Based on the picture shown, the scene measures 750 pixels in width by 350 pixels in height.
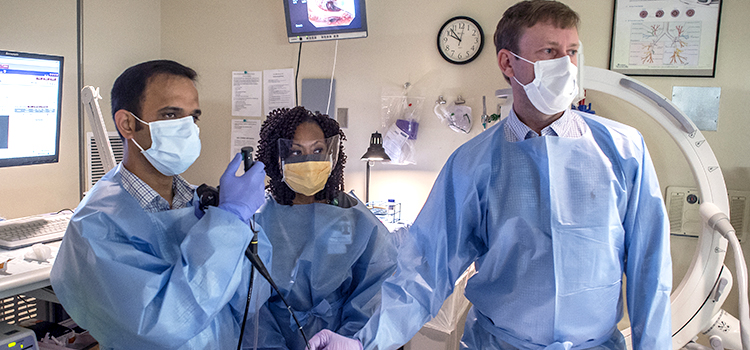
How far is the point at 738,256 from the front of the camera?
1569mm

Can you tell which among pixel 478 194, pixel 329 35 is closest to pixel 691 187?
pixel 478 194

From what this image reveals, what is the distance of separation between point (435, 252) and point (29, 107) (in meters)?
1.77

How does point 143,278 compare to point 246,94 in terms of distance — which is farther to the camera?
point 246,94

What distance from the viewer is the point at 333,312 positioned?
134cm

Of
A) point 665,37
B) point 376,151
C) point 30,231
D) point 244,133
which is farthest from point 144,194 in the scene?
point 665,37

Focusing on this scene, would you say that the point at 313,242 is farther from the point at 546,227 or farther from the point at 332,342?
the point at 546,227

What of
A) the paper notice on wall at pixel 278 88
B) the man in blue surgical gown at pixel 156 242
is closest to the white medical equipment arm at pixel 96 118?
the man in blue surgical gown at pixel 156 242

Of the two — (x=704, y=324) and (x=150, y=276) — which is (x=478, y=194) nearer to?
(x=150, y=276)

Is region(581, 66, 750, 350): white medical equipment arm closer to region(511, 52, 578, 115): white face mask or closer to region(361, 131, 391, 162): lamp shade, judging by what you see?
region(511, 52, 578, 115): white face mask

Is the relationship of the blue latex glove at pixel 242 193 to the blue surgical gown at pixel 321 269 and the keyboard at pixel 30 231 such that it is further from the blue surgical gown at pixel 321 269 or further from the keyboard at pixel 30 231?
the keyboard at pixel 30 231

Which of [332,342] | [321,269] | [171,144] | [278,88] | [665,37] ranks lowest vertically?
[332,342]

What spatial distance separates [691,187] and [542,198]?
1.50m

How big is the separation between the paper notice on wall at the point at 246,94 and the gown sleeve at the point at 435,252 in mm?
2049

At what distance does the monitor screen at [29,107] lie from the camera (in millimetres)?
1837
